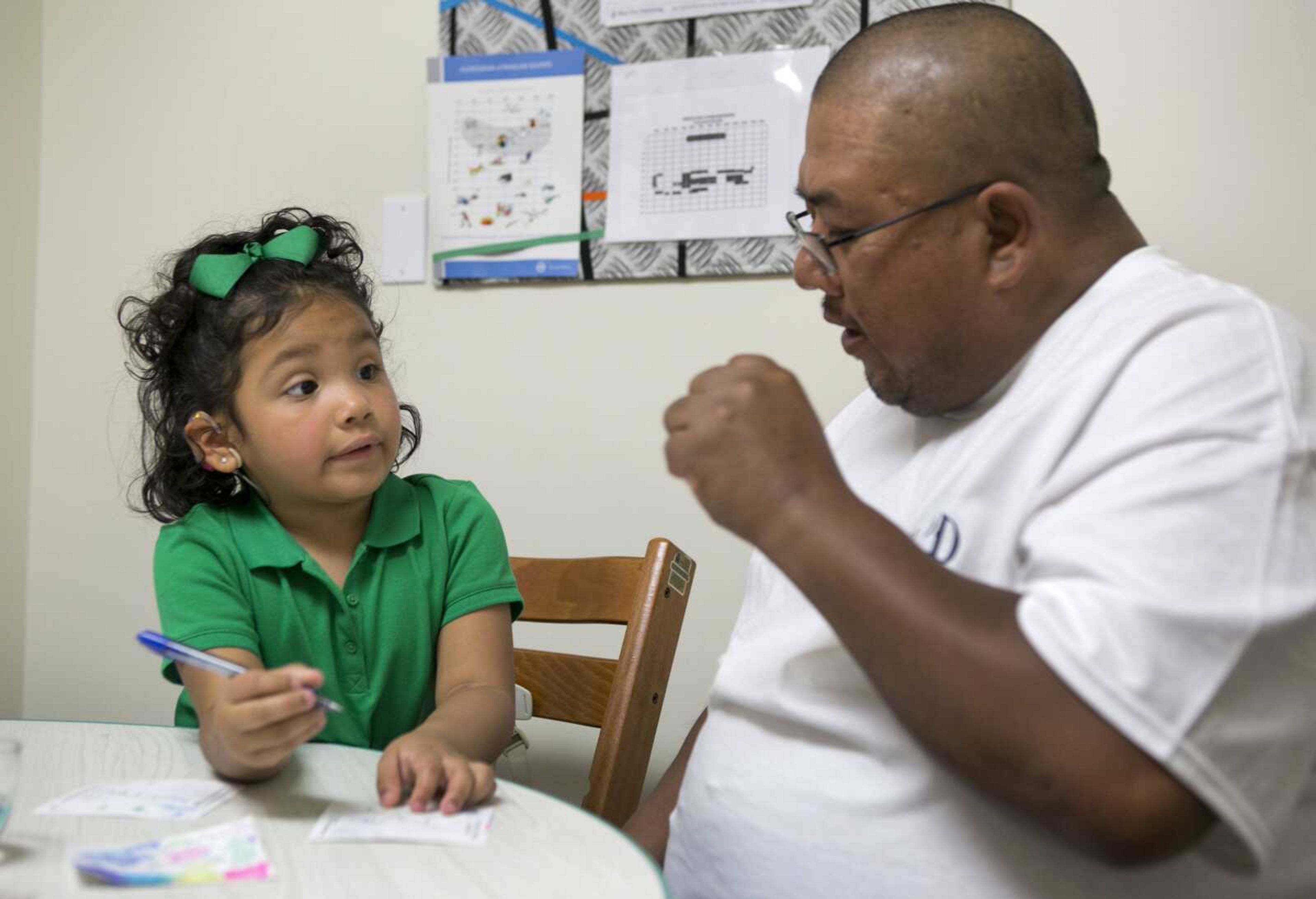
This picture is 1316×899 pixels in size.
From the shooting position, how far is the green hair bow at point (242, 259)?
1.42m

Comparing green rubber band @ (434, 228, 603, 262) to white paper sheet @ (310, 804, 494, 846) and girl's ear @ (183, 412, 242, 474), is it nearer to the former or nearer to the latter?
girl's ear @ (183, 412, 242, 474)

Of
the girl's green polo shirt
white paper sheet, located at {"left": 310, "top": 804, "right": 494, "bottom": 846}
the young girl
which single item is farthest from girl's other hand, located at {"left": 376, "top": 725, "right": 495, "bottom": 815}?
the girl's green polo shirt

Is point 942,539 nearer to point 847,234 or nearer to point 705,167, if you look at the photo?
point 847,234

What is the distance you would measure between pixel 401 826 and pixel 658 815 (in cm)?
40

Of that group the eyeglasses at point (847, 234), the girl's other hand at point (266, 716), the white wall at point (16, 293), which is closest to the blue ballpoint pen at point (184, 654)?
the girl's other hand at point (266, 716)

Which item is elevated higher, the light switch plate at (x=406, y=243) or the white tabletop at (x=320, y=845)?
the light switch plate at (x=406, y=243)

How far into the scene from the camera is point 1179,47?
1836 millimetres

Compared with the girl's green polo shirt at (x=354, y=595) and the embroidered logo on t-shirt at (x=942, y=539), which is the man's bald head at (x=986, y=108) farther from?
the girl's green polo shirt at (x=354, y=595)

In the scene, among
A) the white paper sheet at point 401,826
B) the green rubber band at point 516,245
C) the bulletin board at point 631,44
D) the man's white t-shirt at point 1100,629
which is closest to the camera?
the man's white t-shirt at point 1100,629

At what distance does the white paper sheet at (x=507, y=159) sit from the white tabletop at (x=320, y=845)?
134 centimetres

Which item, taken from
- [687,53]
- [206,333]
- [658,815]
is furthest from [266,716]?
[687,53]

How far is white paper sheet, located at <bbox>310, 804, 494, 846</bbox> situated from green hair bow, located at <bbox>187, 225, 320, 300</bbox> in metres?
0.78

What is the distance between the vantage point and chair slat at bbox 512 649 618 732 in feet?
4.76

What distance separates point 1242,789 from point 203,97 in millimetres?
2434
